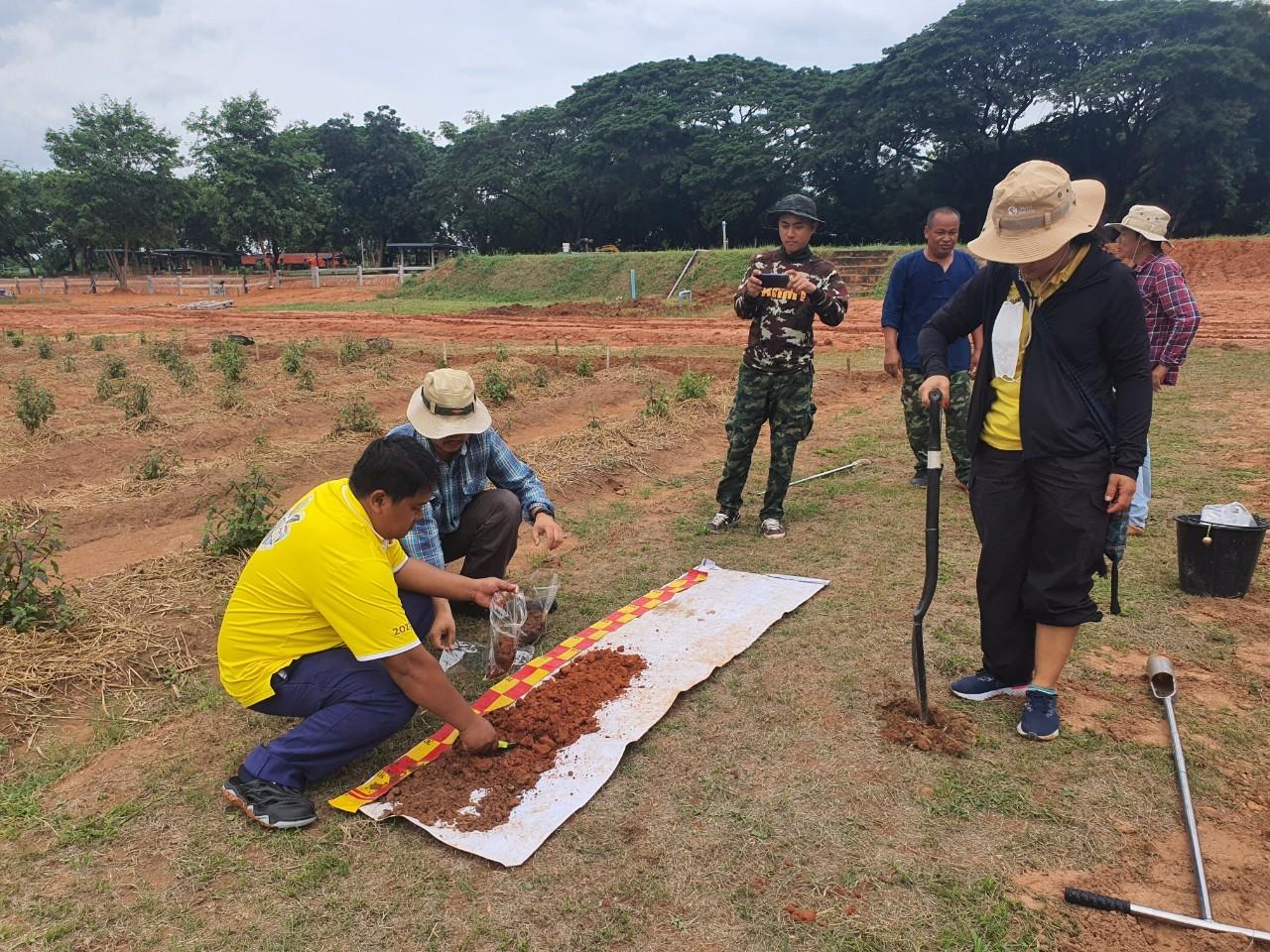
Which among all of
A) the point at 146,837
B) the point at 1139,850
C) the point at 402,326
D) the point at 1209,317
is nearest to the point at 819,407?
the point at 1139,850

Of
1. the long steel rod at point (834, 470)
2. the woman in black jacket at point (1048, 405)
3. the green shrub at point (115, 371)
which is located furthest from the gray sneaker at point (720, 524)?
the green shrub at point (115, 371)

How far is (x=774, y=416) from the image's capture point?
16.7ft

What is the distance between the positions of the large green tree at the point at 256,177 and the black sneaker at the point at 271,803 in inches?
1714

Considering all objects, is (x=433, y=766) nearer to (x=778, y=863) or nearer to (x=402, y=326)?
(x=778, y=863)

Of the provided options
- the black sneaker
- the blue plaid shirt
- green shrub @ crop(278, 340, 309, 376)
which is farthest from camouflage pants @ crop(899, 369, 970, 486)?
green shrub @ crop(278, 340, 309, 376)

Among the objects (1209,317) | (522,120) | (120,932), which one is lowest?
(120,932)

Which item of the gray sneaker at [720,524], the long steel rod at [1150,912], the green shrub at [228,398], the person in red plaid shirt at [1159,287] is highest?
the person in red plaid shirt at [1159,287]

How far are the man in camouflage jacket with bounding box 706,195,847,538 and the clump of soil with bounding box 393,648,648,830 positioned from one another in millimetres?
2114

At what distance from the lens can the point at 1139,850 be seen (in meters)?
2.37

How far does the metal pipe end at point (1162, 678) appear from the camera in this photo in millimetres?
3059

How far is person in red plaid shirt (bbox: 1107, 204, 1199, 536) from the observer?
438 centimetres

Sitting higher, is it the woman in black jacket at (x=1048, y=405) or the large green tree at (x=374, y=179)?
the large green tree at (x=374, y=179)

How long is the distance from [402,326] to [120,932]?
20111mm

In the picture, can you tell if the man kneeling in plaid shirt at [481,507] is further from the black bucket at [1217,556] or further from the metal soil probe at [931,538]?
the black bucket at [1217,556]
